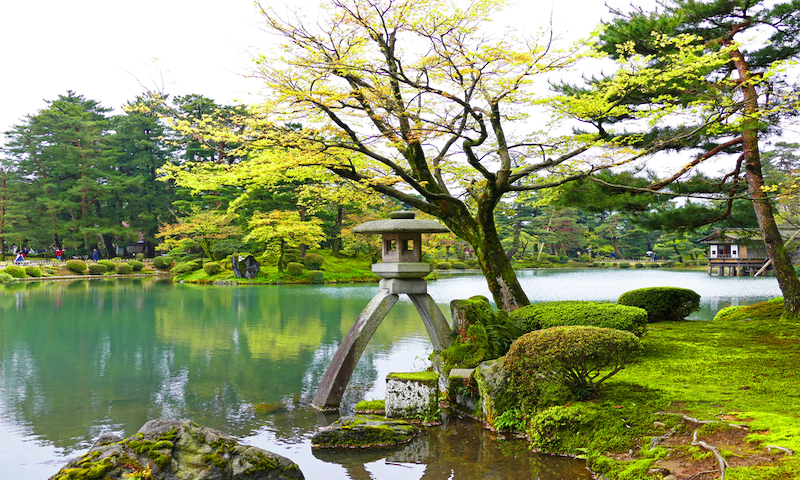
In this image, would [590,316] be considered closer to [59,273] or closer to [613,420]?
[613,420]

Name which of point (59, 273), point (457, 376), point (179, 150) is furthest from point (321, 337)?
point (179, 150)

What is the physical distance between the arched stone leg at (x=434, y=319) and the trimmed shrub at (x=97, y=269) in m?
30.9

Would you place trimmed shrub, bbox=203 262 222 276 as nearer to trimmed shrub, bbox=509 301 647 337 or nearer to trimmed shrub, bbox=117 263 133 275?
trimmed shrub, bbox=117 263 133 275

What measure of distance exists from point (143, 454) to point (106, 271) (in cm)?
3326

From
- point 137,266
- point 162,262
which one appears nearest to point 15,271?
point 137,266

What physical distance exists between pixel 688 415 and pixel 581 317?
2679mm

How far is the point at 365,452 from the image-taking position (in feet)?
14.9

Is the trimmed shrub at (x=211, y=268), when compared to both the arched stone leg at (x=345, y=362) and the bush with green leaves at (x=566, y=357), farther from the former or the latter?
the bush with green leaves at (x=566, y=357)

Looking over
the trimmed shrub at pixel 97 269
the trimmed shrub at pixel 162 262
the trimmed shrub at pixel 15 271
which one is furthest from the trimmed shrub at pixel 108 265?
the trimmed shrub at pixel 15 271

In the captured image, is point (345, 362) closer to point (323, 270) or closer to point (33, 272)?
point (323, 270)

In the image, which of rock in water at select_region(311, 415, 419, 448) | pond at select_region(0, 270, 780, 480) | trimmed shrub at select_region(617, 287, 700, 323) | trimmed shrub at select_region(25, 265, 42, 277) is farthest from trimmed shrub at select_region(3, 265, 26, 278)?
trimmed shrub at select_region(617, 287, 700, 323)

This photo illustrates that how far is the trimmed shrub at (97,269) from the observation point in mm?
30969

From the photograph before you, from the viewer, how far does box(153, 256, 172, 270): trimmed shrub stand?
3347cm

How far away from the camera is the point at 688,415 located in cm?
415
